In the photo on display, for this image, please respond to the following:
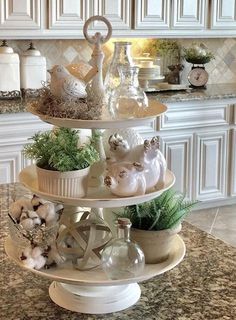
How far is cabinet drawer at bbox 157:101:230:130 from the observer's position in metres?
4.42

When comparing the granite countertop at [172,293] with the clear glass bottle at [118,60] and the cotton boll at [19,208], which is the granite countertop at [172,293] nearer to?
the cotton boll at [19,208]

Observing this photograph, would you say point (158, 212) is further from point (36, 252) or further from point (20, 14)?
point (20, 14)

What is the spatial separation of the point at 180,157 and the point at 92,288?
3278 mm

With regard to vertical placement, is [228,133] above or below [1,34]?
below

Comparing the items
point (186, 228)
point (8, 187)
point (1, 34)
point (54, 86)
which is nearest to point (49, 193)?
point (54, 86)

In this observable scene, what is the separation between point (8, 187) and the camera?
87.9 inches

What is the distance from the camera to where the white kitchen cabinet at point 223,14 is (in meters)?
4.81

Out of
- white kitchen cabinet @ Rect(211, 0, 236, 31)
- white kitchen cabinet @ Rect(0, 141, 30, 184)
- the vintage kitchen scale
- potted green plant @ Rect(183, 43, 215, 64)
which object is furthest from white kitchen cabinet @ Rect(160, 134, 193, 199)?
white kitchen cabinet @ Rect(0, 141, 30, 184)

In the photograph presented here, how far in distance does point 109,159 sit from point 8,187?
3.19ft

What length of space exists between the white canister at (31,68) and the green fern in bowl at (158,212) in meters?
2.88

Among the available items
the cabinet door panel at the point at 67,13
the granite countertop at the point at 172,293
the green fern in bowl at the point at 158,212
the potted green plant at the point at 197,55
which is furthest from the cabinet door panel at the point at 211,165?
the green fern in bowl at the point at 158,212

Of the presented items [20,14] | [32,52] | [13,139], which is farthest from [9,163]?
[20,14]

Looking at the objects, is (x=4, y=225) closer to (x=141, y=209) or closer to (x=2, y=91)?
(x=141, y=209)

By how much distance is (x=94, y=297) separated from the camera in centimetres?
133
